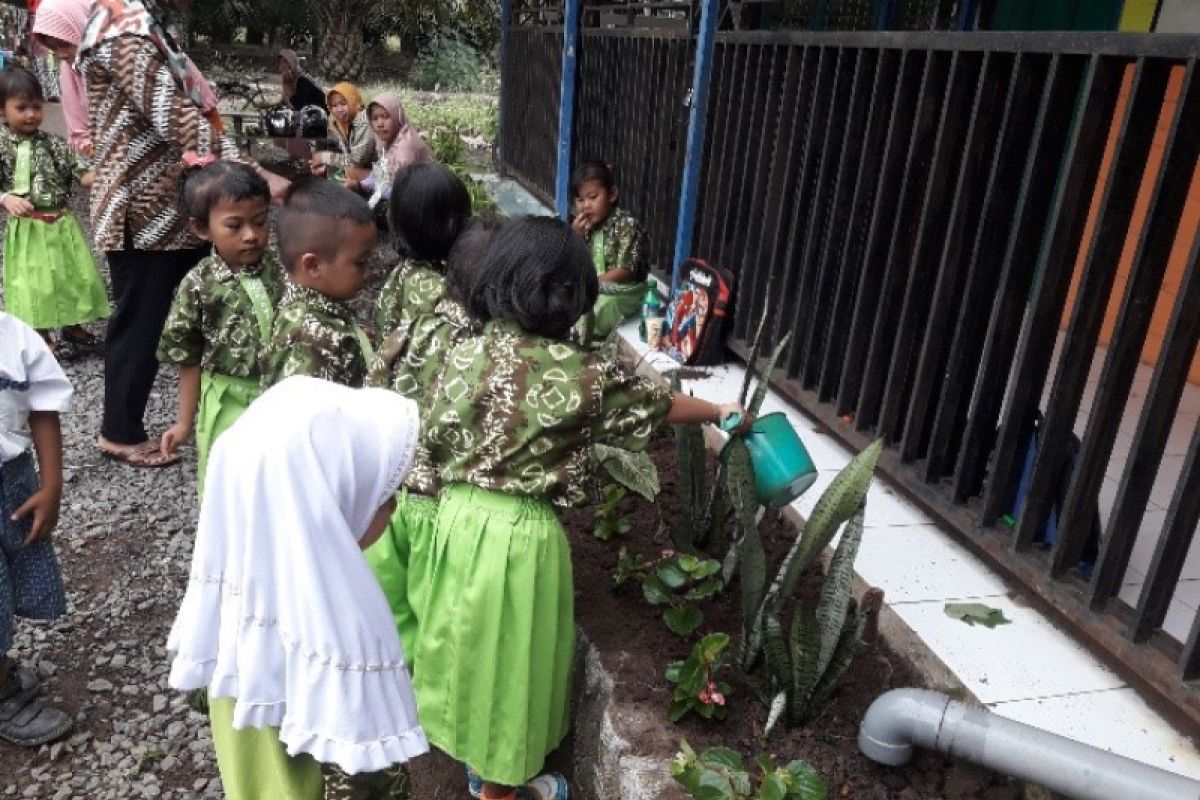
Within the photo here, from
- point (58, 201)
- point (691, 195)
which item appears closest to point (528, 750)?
point (691, 195)

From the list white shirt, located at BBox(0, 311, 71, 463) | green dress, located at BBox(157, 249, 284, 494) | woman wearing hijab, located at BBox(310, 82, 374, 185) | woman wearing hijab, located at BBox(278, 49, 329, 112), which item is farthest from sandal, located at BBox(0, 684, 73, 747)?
woman wearing hijab, located at BBox(278, 49, 329, 112)

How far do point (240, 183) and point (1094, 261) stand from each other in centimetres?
231

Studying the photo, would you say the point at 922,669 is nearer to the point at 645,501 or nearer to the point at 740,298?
the point at 645,501

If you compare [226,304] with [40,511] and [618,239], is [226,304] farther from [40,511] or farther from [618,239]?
[618,239]

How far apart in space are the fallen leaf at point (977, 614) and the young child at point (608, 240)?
222cm

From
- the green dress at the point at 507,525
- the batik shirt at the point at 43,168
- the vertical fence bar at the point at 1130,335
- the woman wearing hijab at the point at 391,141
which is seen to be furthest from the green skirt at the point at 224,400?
the woman wearing hijab at the point at 391,141

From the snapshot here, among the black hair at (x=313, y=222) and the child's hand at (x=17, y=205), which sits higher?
the black hair at (x=313, y=222)

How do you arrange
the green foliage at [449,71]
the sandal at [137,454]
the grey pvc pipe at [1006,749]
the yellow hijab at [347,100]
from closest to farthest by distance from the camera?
the grey pvc pipe at [1006,749], the sandal at [137,454], the yellow hijab at [347,100], the green foliage at [449,71]

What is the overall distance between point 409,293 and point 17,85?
113 inches

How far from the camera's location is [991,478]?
256 cm

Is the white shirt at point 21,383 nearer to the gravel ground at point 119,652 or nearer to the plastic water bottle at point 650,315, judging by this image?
the gravel ground at point 119,652

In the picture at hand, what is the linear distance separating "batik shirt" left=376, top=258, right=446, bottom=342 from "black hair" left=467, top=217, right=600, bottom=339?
67 cm

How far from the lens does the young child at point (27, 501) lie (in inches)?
84.6

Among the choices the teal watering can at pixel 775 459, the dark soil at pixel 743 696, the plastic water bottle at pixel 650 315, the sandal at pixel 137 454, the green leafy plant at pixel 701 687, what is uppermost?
the teal watering can at pixel 775 459
